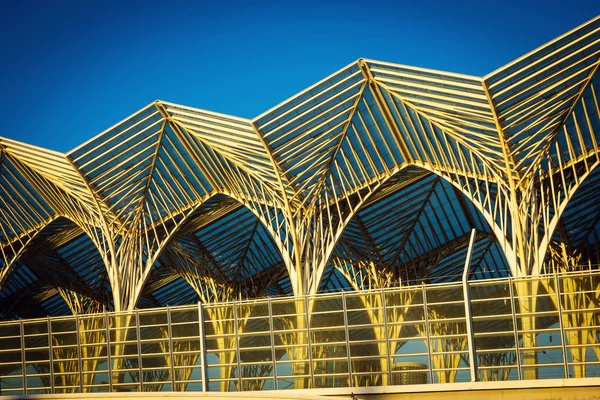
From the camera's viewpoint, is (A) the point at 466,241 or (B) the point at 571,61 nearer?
(B) the point at 571,61

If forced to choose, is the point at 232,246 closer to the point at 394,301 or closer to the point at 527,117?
the point at 527,117

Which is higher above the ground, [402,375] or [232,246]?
[232,246]

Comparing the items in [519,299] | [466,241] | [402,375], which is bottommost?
[402,375]

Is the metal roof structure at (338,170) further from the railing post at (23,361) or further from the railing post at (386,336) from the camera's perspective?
the railing post at (23,361)

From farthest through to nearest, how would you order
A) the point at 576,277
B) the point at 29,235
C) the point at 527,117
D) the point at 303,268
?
the point at 29,235, the point at 303,268, the point at 527,117, the point at 576,277

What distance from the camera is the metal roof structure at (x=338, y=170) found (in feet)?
112

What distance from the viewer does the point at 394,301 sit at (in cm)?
1853

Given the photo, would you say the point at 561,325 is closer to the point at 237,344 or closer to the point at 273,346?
the point at 273,346

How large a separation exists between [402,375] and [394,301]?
172 centimetres

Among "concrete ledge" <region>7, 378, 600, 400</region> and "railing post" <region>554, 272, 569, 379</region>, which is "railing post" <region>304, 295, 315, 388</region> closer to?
"concrete ledge" <region>7, 378, 600, 400</region>

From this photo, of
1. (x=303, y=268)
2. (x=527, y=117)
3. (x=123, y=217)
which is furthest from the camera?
(x=123, y=217)

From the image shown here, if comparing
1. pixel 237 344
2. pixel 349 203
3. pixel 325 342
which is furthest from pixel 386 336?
pixel 349 203

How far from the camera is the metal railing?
1723cm

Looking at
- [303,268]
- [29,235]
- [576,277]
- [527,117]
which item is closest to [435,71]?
[527,117]
